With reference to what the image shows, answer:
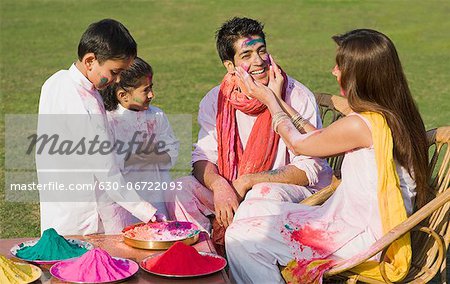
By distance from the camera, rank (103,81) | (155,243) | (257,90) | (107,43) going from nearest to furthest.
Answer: (155,243), (107,43), (103,81), (257,90)

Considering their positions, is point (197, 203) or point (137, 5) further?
point (137, 5)

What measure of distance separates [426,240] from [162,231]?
4.34ft

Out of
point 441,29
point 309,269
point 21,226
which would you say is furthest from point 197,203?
point 441,29

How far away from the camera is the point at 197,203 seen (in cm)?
526

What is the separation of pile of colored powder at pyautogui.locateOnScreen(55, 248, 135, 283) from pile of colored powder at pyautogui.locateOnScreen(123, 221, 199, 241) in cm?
48

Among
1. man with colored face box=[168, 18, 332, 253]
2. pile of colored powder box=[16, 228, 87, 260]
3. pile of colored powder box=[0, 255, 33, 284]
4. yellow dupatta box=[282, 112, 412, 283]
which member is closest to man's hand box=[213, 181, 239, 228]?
man with colored face box=[168, 18, 332, 253]

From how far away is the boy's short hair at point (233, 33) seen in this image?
530 cm

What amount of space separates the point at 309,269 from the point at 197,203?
4.21ft

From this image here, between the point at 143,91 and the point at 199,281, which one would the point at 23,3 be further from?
the point at 199,281

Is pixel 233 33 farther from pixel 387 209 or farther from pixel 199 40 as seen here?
pixel 199 40

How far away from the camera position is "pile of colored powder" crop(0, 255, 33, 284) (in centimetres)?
379

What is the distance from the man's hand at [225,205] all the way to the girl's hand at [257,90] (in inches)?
21.9

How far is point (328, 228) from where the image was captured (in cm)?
433

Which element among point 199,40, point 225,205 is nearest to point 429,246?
point 225,205
